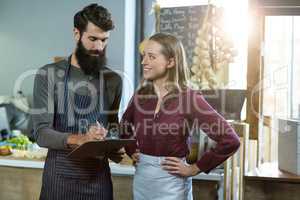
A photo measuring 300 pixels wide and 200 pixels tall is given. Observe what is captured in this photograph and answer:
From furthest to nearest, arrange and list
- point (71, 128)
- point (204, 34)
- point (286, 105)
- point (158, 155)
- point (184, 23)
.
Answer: point (184, 23), point (204, 34), point (286, 105), point (71, 128), point (158, 155)

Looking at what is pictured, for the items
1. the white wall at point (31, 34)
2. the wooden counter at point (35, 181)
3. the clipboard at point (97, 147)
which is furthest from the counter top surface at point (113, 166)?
the white wall at point (31, 34)

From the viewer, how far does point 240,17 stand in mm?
3152

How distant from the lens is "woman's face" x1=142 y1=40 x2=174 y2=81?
1272mm

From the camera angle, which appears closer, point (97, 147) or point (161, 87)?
point (97, 147)

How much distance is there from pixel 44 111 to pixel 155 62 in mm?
438

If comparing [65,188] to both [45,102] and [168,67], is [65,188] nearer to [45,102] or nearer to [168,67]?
[45,102]

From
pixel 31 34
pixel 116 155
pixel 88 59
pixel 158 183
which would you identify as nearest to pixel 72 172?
pixel 116 155

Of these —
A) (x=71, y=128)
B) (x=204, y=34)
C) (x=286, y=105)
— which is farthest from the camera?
(x=204, y=34)

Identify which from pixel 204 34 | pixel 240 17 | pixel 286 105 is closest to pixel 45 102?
pixel 204 34

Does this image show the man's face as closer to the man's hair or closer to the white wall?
the man's hair

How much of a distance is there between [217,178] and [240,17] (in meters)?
1.79

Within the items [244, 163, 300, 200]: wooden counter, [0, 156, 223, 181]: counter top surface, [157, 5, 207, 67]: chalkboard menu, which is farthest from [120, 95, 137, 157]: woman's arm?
[157, 5, 207, 67]: chalkboard menu

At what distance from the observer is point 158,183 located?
4.17ft

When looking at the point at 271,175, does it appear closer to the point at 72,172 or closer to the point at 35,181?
the point at 72,172
